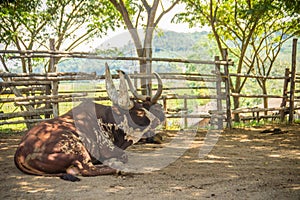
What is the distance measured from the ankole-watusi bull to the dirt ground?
15cm

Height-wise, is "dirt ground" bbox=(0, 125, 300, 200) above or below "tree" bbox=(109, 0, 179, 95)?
below

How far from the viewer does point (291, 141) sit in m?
6.23

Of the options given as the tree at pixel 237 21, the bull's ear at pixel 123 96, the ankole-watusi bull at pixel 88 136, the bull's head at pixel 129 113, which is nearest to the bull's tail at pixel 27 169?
the ankole-watusi bull at pixel 88 136

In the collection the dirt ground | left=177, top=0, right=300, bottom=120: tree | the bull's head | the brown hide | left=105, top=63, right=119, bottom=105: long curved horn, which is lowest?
the dirt ground

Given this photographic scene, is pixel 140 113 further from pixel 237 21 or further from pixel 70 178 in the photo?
pixel 237 21

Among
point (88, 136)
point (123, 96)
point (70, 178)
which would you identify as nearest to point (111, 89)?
point (123, 96)

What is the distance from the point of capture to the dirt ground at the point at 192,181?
3.21 meters

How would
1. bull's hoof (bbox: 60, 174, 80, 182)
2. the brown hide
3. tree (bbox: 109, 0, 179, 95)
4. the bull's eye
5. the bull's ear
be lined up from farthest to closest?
tree (bbox: 109, 0, 179, 95)
the bull's eye
the bull's ear
the brown hide
bull's hoof (bbox: 60, 174, 80, 182)

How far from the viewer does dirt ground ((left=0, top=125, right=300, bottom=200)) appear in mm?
3205

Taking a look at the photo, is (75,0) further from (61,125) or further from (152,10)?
(61,125)

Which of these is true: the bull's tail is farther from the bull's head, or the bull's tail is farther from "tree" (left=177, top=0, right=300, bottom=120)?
"tree" (left=177, top=0, right=300, bottom=120)

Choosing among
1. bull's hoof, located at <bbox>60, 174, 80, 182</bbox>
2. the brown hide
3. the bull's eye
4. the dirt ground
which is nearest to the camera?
the dirt ground

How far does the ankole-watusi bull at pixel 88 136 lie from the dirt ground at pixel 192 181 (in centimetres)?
15

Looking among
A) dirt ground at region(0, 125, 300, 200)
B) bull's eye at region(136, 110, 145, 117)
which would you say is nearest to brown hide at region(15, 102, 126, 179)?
dirt ground at region(0, 125, 300, 200)
